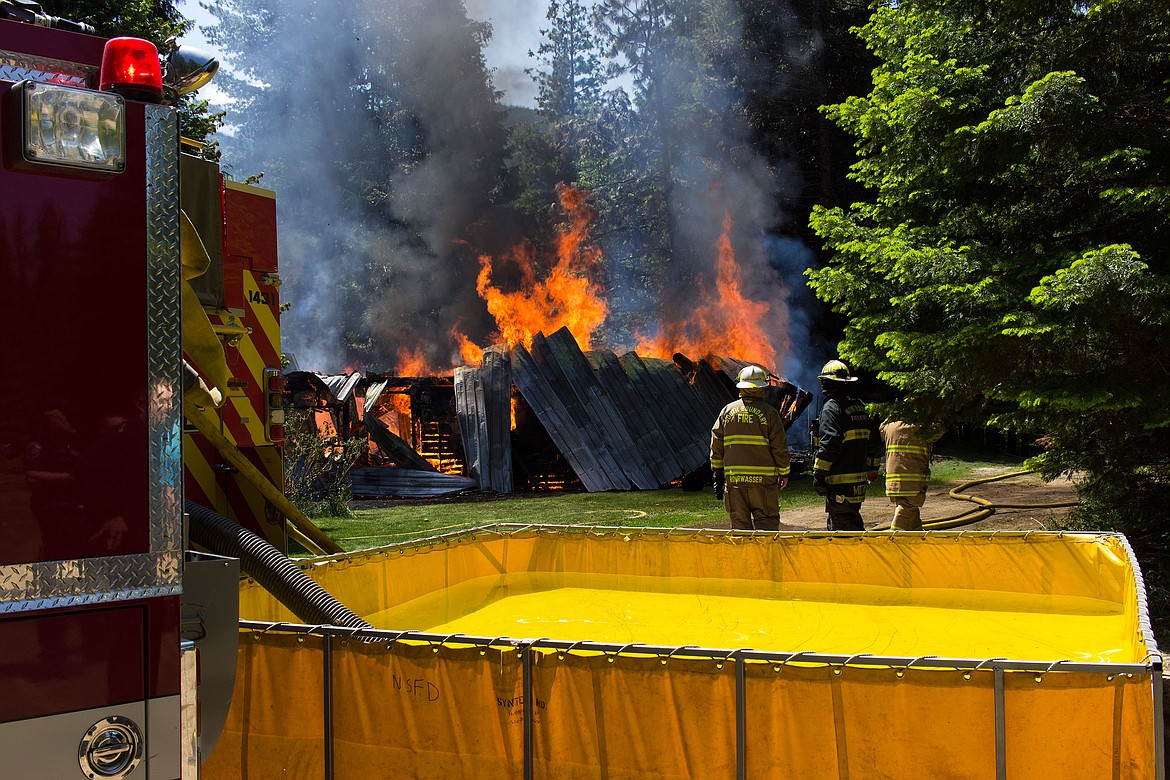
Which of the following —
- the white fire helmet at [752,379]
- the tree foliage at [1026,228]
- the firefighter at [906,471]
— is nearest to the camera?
the tree foliage at [1026,228]

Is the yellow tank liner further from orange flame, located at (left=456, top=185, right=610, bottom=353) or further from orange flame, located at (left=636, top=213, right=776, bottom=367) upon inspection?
orange flame, located at (left=456, top=185, right=610, bottom=353)

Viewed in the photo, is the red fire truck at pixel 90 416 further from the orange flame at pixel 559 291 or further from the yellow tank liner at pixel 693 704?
the orange flame at pixel 559 291

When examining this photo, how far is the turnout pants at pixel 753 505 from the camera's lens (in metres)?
7.88

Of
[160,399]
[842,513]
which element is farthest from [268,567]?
[842,513]

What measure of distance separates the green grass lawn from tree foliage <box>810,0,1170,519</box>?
4.82m

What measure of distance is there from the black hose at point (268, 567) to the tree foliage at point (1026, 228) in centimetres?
481

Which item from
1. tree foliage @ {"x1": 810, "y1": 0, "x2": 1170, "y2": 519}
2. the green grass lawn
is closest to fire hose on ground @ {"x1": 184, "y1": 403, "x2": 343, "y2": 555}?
tree foliage @ {"x1": 810, "y1": 0, "x2": 1170, "y2": 519}

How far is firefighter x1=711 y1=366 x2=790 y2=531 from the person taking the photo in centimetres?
782

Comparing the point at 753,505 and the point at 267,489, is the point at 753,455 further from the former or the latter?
the point at 267,489

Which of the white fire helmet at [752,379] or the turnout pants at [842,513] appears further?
the turnout pants at [842,513]

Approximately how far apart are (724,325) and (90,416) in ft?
80.6

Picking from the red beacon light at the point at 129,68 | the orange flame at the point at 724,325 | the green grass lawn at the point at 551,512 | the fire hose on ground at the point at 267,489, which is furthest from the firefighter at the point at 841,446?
the orange flame at the point at 724,325

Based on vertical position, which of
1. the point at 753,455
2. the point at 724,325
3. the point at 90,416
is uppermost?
the point at 724,325

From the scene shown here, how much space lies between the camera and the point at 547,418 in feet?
57.0
